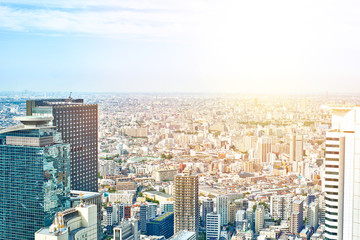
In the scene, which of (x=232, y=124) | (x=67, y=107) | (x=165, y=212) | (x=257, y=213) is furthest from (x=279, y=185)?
(x=67, y=107)

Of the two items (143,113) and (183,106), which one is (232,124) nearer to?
(183,106)

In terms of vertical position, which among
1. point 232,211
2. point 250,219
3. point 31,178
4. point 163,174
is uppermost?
point 31,178

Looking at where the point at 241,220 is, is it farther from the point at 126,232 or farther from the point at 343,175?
the point at 343,175

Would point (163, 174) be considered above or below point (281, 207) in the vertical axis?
above

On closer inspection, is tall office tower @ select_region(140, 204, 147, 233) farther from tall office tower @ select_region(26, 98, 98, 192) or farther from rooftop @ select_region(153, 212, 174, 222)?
tall office tower @ select_region(26, 98, 98, 192)

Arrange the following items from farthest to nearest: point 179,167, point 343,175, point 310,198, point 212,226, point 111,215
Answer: point 179,167 → point 310,198 → point 111,215 → point 212,226 → point 343,175

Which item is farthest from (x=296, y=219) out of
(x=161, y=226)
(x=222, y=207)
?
(x=161, y=226)

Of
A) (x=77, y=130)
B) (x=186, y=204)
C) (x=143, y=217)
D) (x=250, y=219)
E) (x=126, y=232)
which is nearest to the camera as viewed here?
(x=126, y=232)
